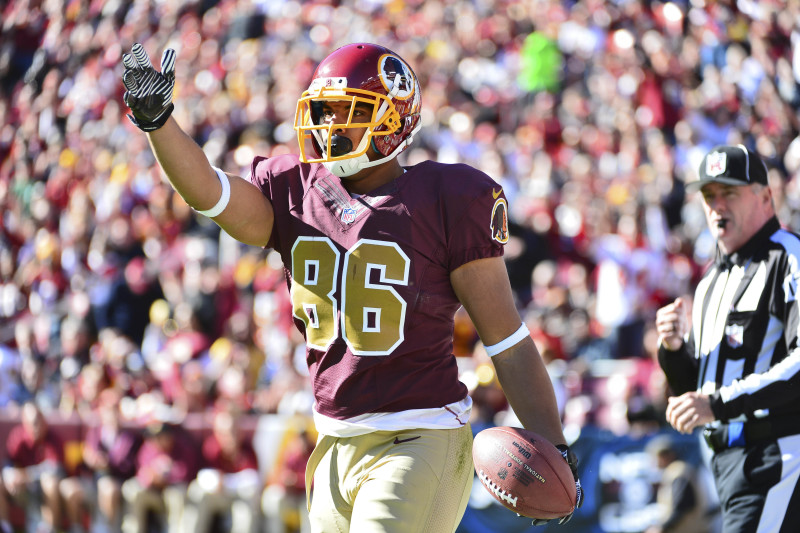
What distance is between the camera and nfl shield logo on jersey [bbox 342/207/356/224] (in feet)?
9.68

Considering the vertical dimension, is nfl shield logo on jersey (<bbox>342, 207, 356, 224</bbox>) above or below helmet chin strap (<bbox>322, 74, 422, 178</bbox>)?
Result: below

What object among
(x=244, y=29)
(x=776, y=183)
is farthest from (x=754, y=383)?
(x=244, y=29)

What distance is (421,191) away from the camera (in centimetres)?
294

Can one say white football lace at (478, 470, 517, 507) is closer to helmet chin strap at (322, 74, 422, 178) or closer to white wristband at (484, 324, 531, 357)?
white wristband at (484, 324, 531, 357)

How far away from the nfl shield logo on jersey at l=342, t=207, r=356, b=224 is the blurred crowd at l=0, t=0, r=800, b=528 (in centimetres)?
409

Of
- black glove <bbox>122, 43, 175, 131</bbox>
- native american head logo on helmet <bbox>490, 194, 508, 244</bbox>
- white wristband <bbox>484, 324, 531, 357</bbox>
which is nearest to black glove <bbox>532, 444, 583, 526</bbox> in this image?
white wristband <bbox>484, 324, 531, 357</bbox>

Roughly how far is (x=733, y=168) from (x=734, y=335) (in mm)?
598

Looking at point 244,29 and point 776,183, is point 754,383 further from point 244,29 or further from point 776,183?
point 244,29

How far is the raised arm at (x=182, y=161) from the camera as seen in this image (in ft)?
8.71

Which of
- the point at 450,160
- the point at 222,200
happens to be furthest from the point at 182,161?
the point at 450,160

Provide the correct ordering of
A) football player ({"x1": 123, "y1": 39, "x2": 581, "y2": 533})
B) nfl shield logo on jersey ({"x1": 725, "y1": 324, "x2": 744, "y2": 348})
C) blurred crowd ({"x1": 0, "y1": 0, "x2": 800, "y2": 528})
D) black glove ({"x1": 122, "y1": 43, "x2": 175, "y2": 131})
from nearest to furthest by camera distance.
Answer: black glove ({"x1": 122, "y1": 43, "x2": 175, "y2": 131})
football player ({"x1": 123, "y1": 39, "x2": 581, "y2": 533})
nfl shield logo on jersey ({"x1": 725, "y1": 324, "x2": 744, "y2": 348})
blurred crowd ({"x1": 0, "y1": 0, "x2": 800, "y2": 528})

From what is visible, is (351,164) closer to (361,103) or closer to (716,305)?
(361,103)

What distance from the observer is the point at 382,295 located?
2.89m

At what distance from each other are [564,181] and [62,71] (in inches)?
359
